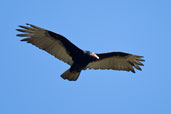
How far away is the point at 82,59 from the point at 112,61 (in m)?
1.25

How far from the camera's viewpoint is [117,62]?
1160cm

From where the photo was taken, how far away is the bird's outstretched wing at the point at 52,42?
34.0 feet

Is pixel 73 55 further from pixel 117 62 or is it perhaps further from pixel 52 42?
pixel 117 62

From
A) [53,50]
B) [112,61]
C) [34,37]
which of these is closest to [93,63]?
[112,61]

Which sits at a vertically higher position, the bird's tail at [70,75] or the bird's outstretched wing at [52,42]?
the bird's outstretched wing at [52,42]

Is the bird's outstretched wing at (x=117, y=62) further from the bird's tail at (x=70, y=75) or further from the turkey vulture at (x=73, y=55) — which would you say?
the bird's tail at (x=70, y=75)

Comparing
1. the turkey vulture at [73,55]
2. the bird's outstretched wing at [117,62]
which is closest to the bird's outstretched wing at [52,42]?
the turkey vulture at [73,55]

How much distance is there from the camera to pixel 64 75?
11039mm

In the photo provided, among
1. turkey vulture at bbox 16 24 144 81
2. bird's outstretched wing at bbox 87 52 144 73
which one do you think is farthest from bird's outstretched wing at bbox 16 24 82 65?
bird's outstretched wing at bbox 87 52 144 73

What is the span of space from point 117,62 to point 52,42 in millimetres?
2315

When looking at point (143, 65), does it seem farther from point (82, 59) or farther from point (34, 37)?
point (34, 37)

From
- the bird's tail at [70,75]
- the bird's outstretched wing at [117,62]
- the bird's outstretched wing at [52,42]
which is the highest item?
the bird's outstretched wing at [117,62]

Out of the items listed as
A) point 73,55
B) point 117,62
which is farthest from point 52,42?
point 117,62

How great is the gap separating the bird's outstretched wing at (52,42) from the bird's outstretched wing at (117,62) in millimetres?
926
